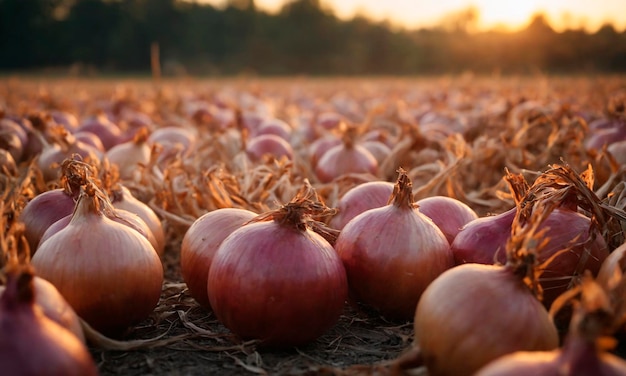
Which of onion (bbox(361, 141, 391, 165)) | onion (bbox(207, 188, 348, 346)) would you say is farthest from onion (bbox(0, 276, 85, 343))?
onion (bbox(361, 141, 391, 165))

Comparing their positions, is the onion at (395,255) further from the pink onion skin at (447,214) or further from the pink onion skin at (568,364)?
the pink onion skin at (568,364)

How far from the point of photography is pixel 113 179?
2371mm

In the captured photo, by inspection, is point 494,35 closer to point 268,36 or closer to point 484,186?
point 268,36

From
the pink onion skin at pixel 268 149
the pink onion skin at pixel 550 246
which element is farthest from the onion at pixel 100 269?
the pink onion skin at pixel 268 149

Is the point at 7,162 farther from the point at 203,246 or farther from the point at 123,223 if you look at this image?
the point at 203,246

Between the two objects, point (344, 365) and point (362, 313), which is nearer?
point (344, 365)

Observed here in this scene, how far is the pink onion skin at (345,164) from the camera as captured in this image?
11.0 ft

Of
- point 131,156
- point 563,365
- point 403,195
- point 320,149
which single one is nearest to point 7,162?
point 131,156

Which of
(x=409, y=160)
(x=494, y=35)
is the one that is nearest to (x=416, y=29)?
(x=494, y=35)

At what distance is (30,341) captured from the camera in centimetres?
105

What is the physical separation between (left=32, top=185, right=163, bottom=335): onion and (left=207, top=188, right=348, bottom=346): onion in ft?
0.67

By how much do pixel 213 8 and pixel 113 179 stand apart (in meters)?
61.7

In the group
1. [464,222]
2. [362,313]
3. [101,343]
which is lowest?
[362,313]

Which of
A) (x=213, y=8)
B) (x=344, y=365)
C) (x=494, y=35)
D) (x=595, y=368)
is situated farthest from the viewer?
(x=213, y=8)
